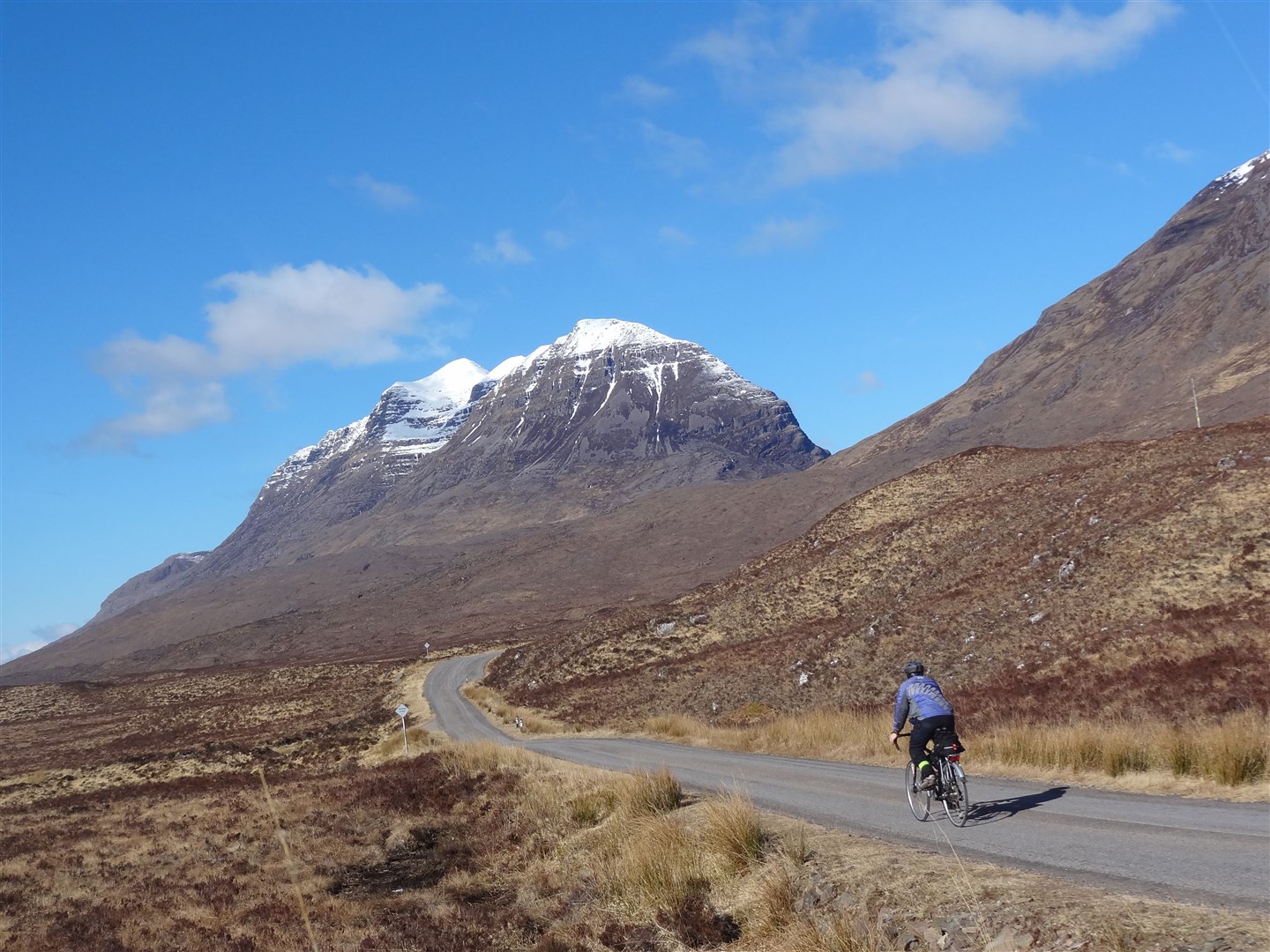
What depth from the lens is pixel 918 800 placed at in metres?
12.3

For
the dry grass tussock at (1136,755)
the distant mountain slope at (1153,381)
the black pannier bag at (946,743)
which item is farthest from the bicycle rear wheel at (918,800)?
the distant mountain slope at (1153,381)

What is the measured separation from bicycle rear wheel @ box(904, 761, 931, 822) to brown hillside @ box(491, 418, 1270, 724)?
9911 millimetres

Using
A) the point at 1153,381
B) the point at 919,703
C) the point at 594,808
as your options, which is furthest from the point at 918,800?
the point at 1153,381

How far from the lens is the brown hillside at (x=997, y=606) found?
26234 millimetres

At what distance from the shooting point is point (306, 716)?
2682 inches

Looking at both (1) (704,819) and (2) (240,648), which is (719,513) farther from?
(1) (704,819)

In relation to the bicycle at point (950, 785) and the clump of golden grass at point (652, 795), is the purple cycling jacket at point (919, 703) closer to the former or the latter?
the bicycle at point (950, 785)

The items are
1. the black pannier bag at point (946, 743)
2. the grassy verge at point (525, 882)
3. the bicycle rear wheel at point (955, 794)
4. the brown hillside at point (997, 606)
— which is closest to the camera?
the grassy verge at point (525, 882)

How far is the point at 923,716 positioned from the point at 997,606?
28.7 m

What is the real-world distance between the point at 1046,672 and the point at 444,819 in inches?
736

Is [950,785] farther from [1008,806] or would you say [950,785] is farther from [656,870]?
[656,870]

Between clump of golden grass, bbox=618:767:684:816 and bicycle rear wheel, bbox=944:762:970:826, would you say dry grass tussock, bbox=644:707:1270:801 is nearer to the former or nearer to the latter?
bicycle rear wheel, bbox=944:762:970:826

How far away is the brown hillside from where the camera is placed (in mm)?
26234

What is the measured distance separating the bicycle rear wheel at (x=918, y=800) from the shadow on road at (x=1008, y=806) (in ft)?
1.78
